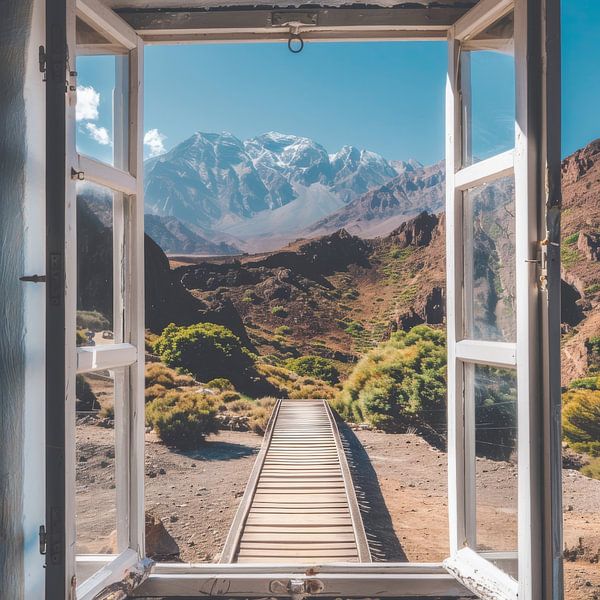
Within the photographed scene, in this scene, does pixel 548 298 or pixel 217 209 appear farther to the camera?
pixel 217 209

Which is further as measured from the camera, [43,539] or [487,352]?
[487,352]

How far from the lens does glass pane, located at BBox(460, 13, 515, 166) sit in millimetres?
A: 1388

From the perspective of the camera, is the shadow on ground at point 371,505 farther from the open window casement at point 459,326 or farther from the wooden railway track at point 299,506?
the open window casement at point 459,326

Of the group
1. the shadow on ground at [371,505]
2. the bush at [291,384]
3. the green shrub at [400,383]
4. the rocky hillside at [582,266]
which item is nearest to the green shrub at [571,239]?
the rocky hillside at [582,266]

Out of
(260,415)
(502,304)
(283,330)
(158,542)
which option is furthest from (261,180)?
(502,304)

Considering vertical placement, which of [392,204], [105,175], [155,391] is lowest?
[155,391]

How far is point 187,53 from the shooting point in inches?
423

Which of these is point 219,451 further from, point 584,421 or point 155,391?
point 584,421

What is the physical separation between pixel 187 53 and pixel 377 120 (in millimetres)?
4012

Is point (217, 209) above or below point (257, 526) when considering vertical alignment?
above

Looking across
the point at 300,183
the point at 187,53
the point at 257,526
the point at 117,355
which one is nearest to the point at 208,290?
the point at 300,183

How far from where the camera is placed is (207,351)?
32.7ft

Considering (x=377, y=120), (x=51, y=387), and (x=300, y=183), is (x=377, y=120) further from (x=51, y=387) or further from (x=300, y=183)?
(x=51, y=387)

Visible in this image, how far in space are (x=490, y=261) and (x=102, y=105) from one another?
118 cm
